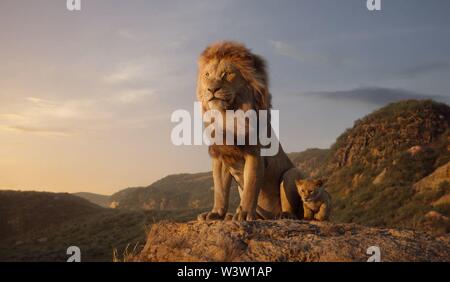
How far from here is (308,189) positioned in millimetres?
7473

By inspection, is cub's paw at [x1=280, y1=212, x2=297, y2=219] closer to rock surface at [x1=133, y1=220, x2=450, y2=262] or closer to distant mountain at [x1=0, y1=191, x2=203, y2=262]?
rock surface at [x1=133, y1=220, x2=450, y2=262]

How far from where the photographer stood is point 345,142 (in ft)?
163

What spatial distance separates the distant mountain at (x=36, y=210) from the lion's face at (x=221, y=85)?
41394mm

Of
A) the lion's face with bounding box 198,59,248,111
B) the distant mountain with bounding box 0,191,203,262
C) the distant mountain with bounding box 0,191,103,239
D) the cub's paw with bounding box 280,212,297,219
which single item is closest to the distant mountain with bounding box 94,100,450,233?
the distant mountain with bounding box 0,191,203,262

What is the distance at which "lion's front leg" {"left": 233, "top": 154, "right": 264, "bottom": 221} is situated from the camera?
272 inches

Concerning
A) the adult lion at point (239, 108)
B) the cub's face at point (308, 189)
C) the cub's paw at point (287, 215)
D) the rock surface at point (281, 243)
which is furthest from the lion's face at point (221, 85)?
the cub's paw at point (287, 215)

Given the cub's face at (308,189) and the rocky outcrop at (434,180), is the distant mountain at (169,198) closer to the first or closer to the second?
the rocky outcrop at (434,180)

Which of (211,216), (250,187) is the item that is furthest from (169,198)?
(250,187)

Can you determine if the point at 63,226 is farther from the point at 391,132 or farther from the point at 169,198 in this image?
the point at 169,198

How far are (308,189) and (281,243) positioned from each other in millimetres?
1690

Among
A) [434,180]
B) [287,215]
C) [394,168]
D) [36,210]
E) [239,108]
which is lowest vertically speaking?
[36,210]

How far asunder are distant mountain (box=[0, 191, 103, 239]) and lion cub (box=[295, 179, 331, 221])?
1627 inches

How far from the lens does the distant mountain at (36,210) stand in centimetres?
Answer: 4522

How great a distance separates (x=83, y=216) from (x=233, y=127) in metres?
42.9
